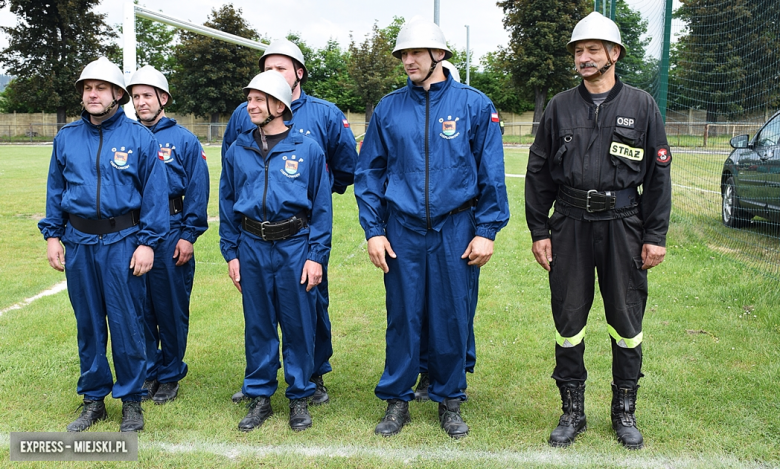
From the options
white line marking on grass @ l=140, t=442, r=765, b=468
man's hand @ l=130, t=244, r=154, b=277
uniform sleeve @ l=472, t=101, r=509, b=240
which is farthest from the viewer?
man's hand @ l=130, t=244, r=154, b=277

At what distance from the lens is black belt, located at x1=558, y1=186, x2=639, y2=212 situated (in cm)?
381

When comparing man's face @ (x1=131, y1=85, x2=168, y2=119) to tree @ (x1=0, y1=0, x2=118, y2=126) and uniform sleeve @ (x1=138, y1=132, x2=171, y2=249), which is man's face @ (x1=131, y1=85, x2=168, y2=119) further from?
tree @ (x1=0, y1=0, x2=118, y2=126)

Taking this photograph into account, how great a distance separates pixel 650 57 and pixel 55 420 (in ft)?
39.4

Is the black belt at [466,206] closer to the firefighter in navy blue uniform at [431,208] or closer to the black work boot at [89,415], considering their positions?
the firefighter in navy blue uniform at [431,208]

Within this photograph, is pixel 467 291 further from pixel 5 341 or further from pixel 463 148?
pixel 5 341

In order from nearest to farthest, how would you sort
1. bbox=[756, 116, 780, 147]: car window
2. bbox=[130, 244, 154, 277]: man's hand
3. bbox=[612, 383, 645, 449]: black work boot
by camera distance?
bbox=[612, 383, 645, 449]: black work boot
bbox=[130, 244, 154, 277]: man's hand
bbox=[756, 116, 780, 147]: car window

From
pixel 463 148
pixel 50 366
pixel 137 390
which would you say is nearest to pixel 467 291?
pixel 463 148

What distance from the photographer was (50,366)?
525 centimetres

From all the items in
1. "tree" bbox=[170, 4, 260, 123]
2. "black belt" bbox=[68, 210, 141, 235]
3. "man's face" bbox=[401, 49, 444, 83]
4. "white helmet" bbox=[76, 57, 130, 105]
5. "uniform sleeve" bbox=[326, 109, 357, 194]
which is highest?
"tree" bbox=[170, 4, 260, 123]

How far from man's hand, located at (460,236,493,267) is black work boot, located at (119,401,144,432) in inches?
90.6

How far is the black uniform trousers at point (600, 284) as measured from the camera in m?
3.87

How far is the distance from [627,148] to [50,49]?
5279 cm

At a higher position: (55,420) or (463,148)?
(463,148)

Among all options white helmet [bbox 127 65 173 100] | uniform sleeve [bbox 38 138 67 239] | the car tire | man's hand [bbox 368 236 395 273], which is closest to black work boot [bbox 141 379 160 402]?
uniform sleeve [bbox 38 138 67 239]
